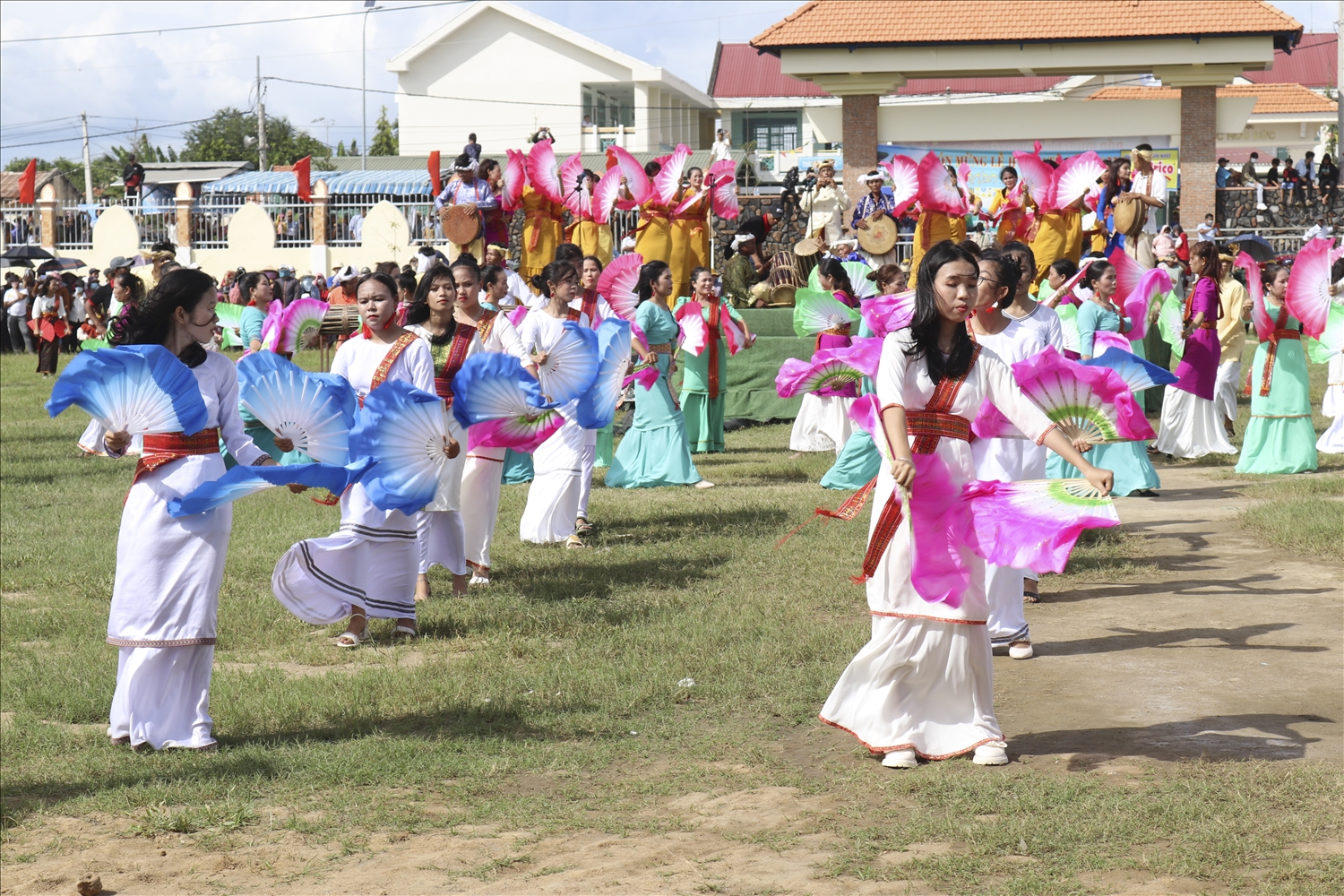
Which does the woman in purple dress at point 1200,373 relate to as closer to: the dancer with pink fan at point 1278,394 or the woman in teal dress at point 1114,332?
the dancer with pink fan at point 1278,394

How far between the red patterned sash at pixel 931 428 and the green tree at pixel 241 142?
2189 inches

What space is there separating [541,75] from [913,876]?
146ft

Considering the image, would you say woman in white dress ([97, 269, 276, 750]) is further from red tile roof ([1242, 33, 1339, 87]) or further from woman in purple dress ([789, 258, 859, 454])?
red tile roof ([1242, 33, 1339, 87])

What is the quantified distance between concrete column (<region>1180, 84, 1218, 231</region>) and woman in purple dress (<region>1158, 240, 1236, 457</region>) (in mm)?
13068

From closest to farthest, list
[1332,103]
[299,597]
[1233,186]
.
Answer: [299,597], [1233,186], [1332,103]

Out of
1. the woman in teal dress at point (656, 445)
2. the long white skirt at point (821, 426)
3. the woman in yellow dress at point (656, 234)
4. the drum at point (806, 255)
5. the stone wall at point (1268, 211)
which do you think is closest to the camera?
the woman in teal dress at point (656, 445)

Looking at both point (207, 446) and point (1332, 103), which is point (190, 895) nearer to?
point (207, 446)

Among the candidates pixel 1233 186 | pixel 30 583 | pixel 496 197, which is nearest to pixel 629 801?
pixel 30 583

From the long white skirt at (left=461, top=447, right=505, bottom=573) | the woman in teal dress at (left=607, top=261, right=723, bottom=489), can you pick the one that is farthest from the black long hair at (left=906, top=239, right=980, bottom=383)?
the woman in teal dress at (left=607, top=261, right=723, bottom=489)

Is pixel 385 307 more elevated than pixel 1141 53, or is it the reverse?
pixel 1141 53

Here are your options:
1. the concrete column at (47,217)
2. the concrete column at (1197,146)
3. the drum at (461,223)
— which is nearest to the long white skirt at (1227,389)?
the drum at (461,223)

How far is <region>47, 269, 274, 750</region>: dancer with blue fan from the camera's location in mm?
5254

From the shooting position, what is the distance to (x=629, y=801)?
16.1 feet

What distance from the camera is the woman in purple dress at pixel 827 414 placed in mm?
12914
